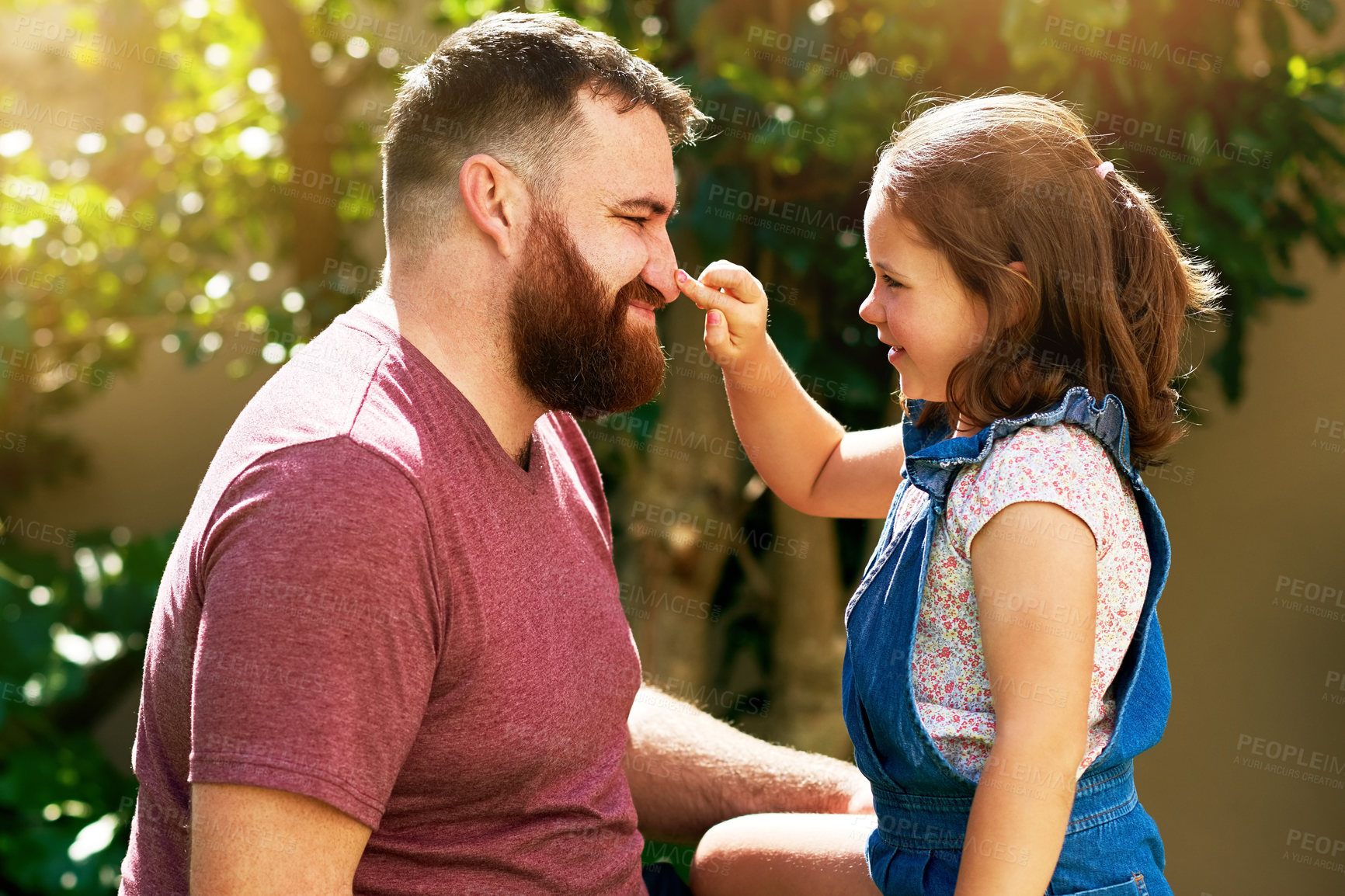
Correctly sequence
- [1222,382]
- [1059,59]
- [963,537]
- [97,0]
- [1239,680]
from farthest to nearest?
1. [97,0]
2. [1239,680]
3. [1222,382]
4. [1059,59]
5. [963,537]

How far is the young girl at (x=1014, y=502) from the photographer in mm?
1372

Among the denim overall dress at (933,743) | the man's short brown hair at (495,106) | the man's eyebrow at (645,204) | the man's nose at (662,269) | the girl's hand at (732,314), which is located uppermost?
the man's short brown hair at (495,106)

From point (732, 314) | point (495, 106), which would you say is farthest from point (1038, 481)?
point (495, 106)

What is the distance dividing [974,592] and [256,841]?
888mm

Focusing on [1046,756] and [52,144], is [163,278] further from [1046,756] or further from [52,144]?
[1046,756]

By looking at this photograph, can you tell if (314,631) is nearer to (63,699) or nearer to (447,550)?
(447,550)

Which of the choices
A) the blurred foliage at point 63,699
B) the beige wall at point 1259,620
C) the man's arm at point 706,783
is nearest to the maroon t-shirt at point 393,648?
the man's arm at point 706,783

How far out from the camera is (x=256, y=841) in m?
1.17

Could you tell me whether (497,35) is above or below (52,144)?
above

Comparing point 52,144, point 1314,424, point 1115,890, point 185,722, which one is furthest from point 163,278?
point 1314,424

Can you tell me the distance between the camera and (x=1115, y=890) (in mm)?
1528

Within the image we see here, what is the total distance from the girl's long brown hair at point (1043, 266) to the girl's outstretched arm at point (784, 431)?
13.5 inches

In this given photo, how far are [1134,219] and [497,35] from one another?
933mm

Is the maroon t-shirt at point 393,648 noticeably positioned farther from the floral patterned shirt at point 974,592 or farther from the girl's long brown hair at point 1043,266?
the girl's long brown hair at point 1043,266
